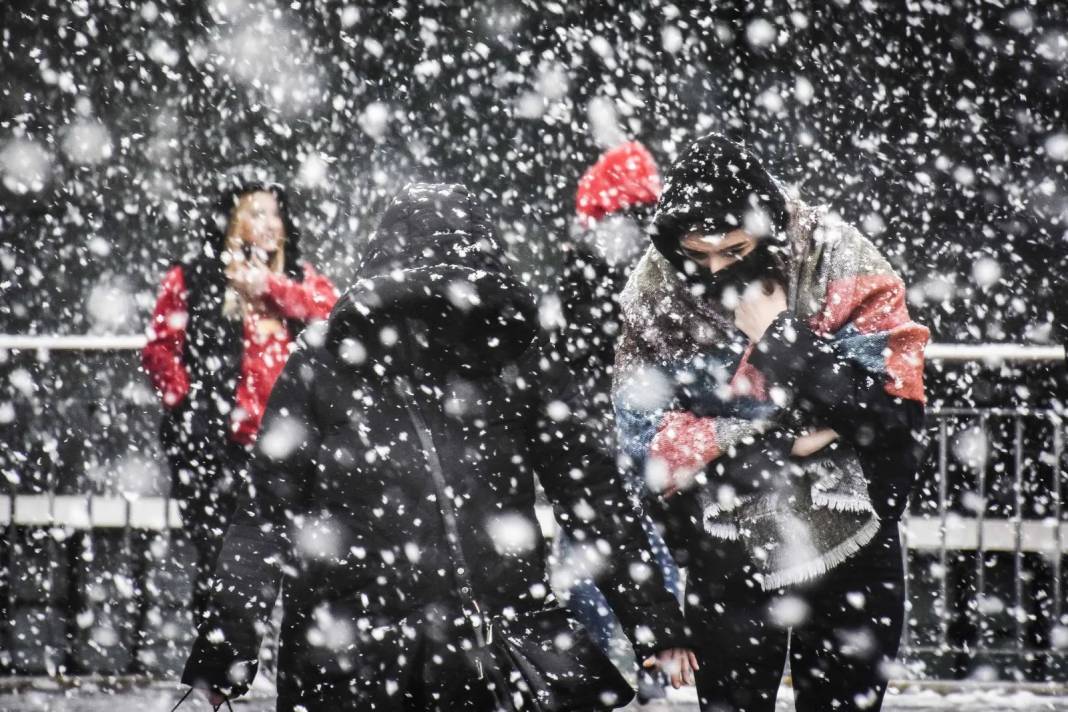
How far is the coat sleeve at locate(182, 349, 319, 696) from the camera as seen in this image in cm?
259

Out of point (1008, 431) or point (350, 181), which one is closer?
point (1008, 431)

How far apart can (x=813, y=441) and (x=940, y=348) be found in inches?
119

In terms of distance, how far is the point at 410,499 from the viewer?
2.61 meters

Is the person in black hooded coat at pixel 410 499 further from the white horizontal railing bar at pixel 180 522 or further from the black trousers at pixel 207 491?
the black trousers at pixel 207 491

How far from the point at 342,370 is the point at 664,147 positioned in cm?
687

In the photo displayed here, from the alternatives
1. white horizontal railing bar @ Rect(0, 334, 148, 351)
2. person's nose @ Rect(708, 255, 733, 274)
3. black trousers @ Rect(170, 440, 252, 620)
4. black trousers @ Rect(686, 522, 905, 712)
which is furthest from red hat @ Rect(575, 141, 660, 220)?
white horizontal railing bar @ Rect(0, 334, 148, 351)

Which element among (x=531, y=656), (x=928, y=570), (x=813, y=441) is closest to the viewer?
(x=531, y=656)

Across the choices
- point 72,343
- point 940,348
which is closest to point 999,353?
point 940,348

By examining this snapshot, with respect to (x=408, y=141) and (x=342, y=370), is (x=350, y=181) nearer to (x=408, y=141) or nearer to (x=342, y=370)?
(x=408, y=141)

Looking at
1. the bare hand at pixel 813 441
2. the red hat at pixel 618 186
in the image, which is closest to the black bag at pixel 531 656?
the bare hand at pixel 813 441

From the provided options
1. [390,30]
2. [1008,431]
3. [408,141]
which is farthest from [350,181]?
[1008,431]

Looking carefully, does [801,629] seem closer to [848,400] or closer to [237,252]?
[848,400]

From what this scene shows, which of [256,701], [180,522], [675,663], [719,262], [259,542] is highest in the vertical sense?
[719,262]

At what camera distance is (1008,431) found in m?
6.25
